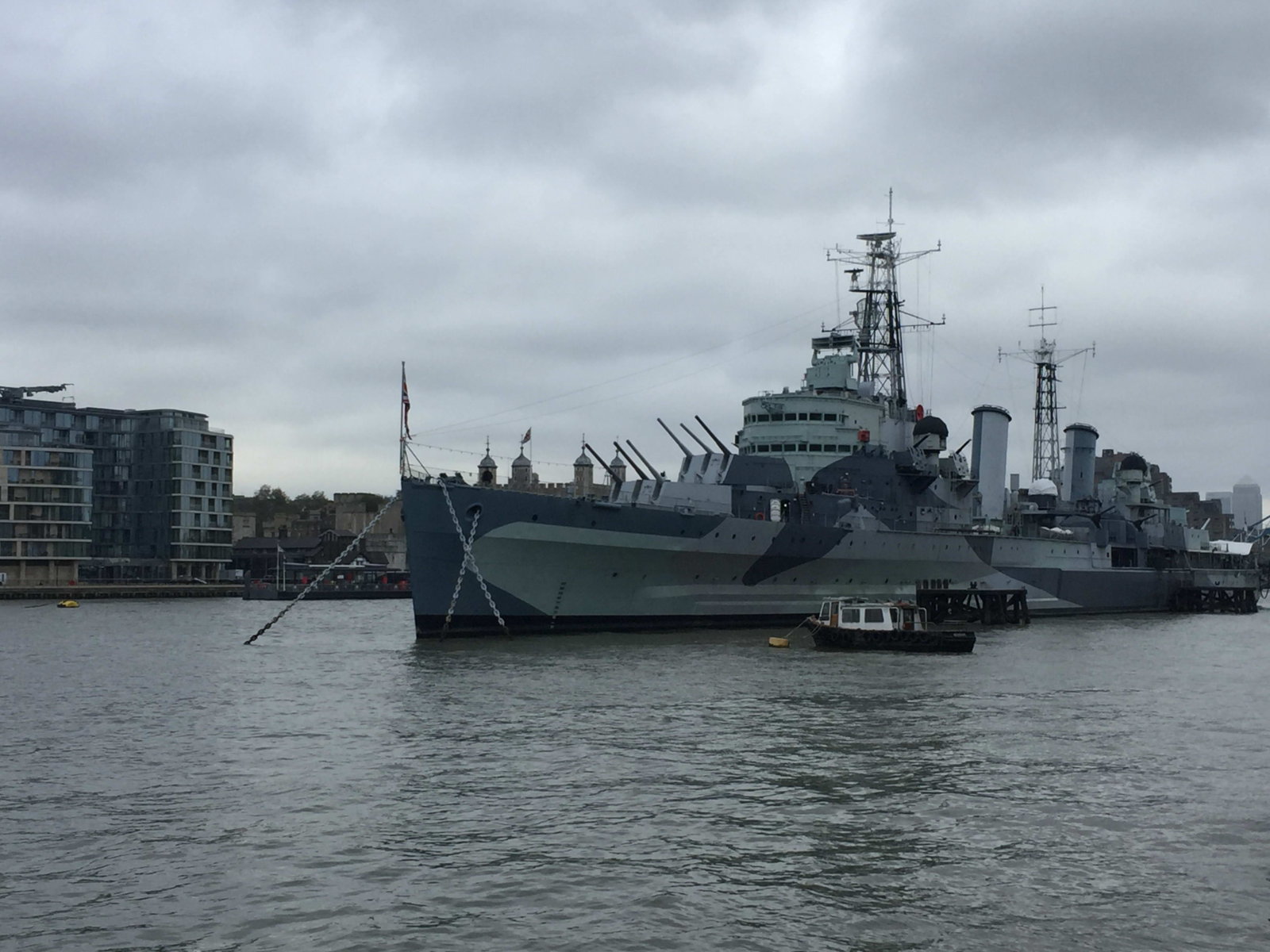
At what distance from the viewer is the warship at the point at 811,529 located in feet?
115

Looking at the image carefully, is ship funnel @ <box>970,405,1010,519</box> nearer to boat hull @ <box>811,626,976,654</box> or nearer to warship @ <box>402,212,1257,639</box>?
warship @ <box>402,212,1257,639</box>

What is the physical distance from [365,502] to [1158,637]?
113231 mm

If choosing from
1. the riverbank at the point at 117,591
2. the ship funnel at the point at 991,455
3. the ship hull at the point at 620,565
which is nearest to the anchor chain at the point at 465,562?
the ship hull at the point at 620,565

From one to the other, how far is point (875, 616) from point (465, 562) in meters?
12.1

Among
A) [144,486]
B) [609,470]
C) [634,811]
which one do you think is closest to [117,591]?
[144,486]

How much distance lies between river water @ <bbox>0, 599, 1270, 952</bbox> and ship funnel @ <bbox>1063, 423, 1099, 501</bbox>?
40.8 metres

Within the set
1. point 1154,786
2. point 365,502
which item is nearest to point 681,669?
point 1154,786

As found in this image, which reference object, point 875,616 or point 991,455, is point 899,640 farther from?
point 991,455

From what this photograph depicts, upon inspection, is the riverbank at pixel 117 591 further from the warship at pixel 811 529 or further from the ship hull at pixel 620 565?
the ship hull at pixel 620 565

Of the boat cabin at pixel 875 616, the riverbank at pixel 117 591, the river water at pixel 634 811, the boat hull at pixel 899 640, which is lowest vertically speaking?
the riverbank at pixel 117 591

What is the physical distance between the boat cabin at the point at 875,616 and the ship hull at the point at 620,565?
14.4 feet

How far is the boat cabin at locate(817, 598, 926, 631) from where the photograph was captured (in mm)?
35594

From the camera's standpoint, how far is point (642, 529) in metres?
36.6

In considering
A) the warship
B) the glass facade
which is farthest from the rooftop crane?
the warship
